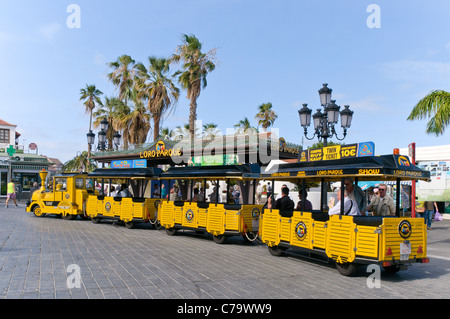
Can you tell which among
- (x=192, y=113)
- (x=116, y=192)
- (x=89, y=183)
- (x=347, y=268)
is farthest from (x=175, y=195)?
(x=192, y=113)

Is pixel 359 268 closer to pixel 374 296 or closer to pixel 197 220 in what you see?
pixel 374 296

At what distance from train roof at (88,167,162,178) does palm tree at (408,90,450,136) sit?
35.5 ft

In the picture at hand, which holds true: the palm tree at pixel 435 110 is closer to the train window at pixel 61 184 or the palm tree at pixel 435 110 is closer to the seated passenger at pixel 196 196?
the seated passenger at pixel 196 196

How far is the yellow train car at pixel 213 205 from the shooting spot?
39.2ft

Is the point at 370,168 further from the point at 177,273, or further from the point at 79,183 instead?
the point at 79,183

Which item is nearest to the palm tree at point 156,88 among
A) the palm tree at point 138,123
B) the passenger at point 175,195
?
the palm tree at point 138,123

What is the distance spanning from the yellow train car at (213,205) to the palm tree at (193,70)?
1216 cm

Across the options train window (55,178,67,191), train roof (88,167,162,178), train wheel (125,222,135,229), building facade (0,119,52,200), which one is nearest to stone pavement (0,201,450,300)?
train wheel (125,222,135,229)

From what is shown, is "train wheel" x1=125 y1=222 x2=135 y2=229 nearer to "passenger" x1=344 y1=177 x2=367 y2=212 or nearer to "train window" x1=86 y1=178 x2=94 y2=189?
"train window" x1=86 y1=178 x2=94 y2=189

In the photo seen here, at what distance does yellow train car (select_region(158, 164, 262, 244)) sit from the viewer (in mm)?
11945

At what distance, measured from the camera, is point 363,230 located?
7.58m
